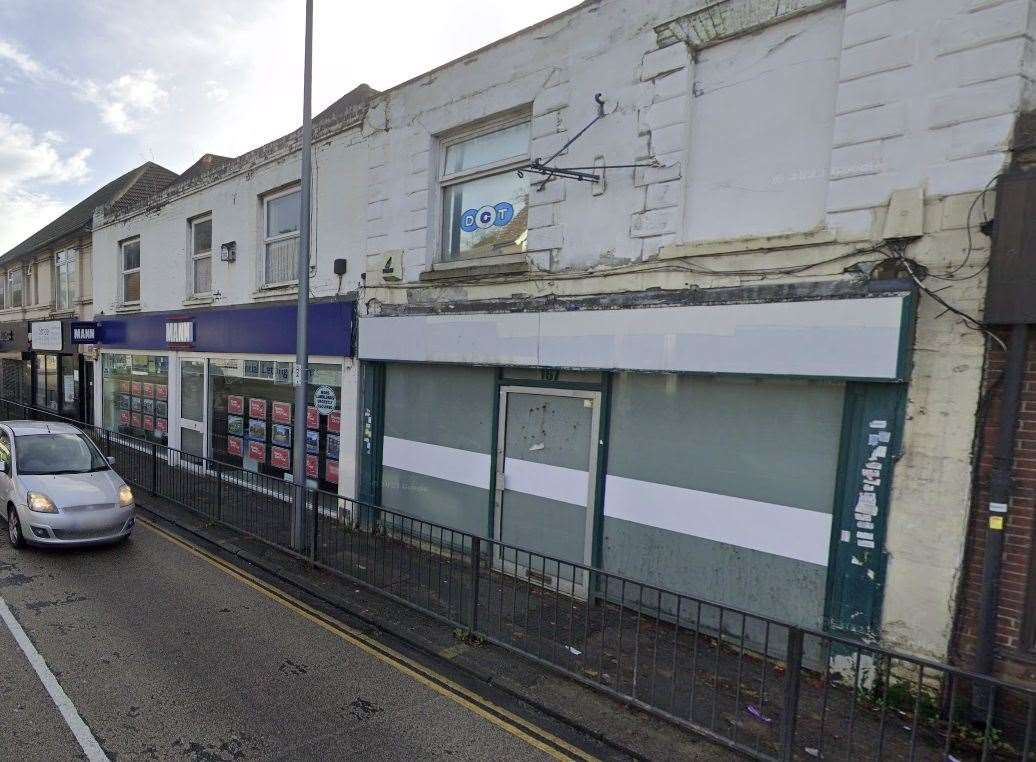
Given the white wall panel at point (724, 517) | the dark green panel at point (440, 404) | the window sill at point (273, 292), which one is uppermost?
the window sill at point (273, 292)

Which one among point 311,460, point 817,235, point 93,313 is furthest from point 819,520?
point 93,313

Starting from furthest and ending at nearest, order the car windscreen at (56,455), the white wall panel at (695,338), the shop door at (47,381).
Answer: the shop door at (47,381) → the car windscreen at (56,455) → the white wall panel at (695,338)

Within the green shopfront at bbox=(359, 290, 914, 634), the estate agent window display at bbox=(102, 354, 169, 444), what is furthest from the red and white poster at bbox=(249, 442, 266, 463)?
the green shopfront at bbox=(359, 290, 914, 634)

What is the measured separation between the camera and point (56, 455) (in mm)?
7945

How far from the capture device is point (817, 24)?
507 cm

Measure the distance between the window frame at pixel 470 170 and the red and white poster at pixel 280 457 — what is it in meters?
5.12

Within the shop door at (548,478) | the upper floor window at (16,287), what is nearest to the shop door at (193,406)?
the shop door at (548,478)

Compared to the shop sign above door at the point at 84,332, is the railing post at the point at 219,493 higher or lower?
lower

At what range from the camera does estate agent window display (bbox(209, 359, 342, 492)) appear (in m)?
9.81

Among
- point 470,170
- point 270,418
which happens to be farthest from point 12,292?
point 470,170

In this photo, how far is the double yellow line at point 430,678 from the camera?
406cm

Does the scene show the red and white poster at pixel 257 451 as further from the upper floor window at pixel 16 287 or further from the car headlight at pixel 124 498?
the upper floor window at pixel 16 287

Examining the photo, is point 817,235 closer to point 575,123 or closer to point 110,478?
point 575,123

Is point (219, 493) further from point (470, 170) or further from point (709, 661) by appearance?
point (709, 661)
